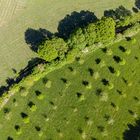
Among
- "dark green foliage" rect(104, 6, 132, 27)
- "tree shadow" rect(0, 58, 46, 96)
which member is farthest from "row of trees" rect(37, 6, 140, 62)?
"dark green foliage" rect(104, 6, 132, 27)

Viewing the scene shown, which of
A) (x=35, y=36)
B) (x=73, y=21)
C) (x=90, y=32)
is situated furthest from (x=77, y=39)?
(x=35, y=36)

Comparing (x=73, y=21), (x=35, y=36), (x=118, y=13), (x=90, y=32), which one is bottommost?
(x=118, y=13)

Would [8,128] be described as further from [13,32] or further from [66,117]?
[13,32]

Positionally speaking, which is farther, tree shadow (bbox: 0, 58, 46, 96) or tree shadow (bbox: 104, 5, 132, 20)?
tree shadow (bbox: 104, 5, 132, 20)

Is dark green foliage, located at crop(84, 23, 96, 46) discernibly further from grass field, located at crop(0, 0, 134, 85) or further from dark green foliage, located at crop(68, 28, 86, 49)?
grass field, located at crop(0, 0, 134, 85)

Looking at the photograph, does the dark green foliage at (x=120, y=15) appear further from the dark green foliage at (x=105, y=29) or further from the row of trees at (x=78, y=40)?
the dark green foliage at (x=105, y=29)

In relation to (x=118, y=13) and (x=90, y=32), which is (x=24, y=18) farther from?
(x=118, y=13)

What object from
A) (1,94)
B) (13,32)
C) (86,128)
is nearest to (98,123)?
(86,128)
